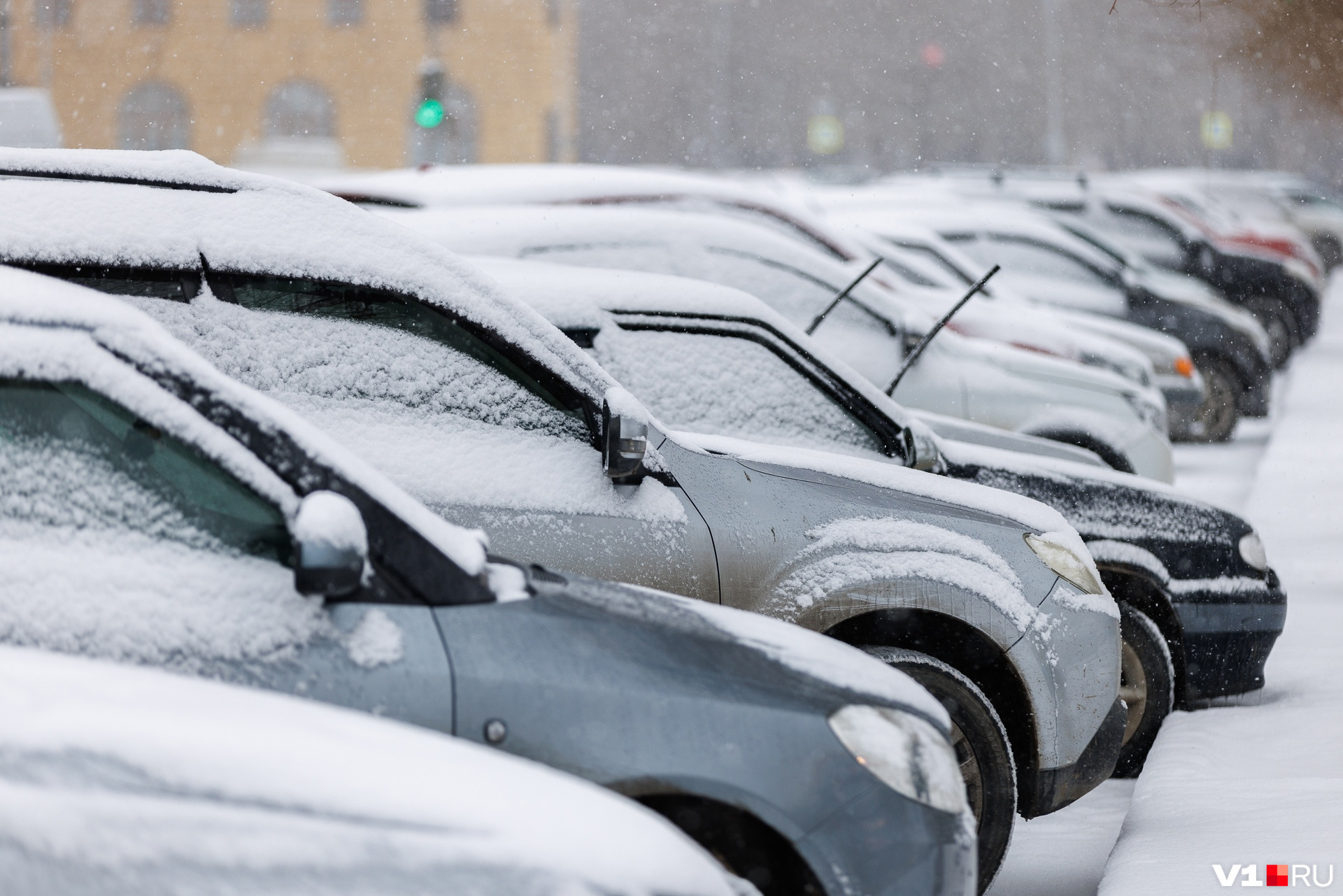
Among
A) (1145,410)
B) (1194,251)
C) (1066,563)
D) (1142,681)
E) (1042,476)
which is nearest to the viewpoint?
(1066,563)

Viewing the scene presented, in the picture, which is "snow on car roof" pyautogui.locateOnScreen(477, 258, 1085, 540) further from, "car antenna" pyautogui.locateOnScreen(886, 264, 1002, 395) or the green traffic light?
the green traffic light

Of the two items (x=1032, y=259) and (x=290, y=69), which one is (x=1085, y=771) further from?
(x=290, y=69)

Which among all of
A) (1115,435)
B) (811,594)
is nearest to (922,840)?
(811,594)

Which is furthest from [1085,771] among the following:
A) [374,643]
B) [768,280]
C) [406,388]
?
[768,280]

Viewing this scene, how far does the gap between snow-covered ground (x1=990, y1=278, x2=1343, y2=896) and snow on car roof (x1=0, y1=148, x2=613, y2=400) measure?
1.83 metres

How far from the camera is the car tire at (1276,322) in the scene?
16.5 m

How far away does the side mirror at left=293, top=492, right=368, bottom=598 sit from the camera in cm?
258

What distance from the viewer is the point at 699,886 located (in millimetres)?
2389

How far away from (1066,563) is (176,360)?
8.45 ft

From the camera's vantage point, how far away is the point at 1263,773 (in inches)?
191

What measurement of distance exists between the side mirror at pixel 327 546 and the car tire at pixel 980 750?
1858 mm

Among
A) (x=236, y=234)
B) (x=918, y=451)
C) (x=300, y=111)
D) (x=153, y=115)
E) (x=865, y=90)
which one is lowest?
(x=865, y=90)

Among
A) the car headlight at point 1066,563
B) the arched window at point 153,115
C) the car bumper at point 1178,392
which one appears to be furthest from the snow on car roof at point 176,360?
the arched window at point 153,115

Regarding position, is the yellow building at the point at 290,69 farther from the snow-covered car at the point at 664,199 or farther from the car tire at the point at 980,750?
the car tire at the point at 980,750
